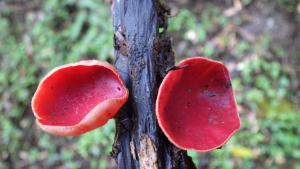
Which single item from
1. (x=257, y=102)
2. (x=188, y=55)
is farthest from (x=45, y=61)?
(x=257, y=102)

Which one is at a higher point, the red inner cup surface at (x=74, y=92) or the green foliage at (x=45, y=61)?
the red inner cup surface at (x=74, y=92)

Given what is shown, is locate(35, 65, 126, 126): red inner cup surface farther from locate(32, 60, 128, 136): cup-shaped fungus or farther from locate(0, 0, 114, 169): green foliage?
locate(0, 0, 114, 169): green foliage

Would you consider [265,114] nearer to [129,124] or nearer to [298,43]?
[298,43]

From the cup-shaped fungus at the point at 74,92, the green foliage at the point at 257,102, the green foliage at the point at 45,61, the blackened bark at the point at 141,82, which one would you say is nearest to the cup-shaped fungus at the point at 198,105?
the blackened bark at the point at 141,82

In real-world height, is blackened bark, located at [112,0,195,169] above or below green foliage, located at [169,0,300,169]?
above

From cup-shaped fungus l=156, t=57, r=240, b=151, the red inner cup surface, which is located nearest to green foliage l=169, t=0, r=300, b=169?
cup-shaped fungus l=156, t=57, r=240, b=151

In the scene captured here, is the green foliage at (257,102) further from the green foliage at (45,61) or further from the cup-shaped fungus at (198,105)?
the cup-shaped fungus at (198,105)

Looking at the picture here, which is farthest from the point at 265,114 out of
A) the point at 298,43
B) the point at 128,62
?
the point at 128,62
